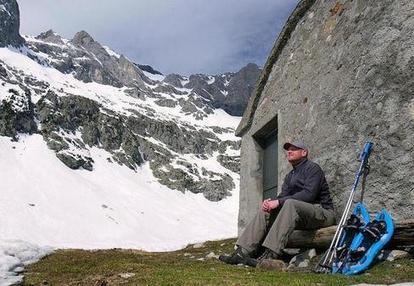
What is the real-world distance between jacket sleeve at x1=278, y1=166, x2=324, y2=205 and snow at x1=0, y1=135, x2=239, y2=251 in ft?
300

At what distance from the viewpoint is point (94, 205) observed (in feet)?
456

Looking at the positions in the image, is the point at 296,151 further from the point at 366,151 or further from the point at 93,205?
the point at 93,205

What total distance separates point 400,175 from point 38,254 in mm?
10490

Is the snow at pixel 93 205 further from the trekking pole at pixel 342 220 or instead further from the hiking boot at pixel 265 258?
the trekking pole at pixel 342 220

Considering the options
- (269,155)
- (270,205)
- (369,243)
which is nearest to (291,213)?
(270,205)

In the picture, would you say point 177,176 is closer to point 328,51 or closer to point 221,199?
→ point 221,199

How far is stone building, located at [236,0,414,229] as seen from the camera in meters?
8.55

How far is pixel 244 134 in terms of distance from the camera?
16938mm

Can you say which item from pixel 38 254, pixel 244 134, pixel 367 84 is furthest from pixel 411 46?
pixel 38 254

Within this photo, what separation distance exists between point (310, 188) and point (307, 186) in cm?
8

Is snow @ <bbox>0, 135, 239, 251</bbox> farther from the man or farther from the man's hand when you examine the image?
the man's hand

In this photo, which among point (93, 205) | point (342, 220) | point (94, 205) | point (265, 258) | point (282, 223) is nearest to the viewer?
point (342, 220)

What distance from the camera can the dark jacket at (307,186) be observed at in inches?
376

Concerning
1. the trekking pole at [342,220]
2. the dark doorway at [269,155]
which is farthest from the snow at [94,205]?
the trekking pole at [342,220]
